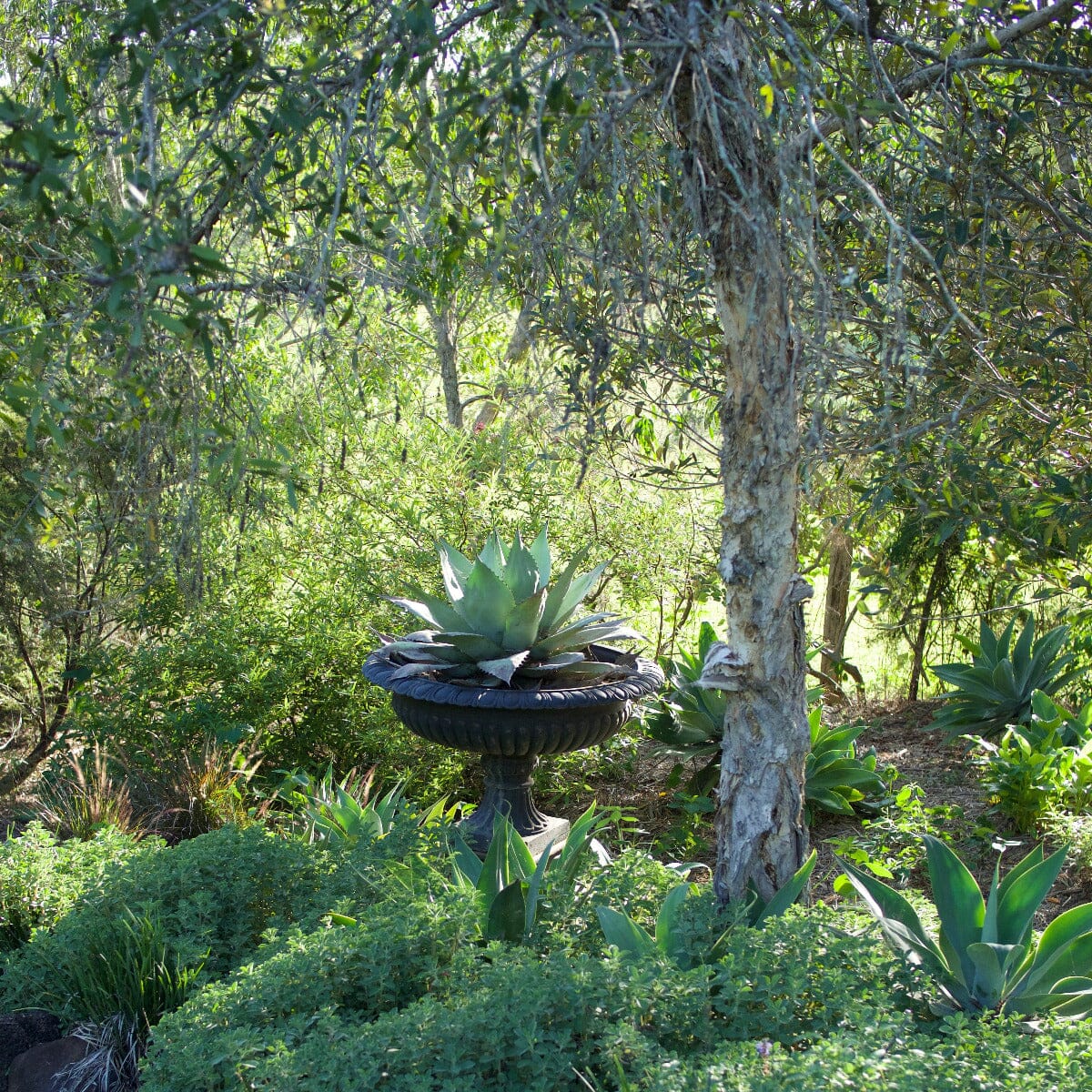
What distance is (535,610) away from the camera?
13.5 ft

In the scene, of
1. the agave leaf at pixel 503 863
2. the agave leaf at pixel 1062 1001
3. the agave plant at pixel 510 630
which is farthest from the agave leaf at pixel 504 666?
the agave leaf at pixel 1062 1001

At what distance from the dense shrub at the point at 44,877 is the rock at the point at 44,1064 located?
1.57 ft

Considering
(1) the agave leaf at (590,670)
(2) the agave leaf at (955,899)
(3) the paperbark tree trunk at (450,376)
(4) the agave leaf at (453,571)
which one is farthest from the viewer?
(3) the paperbark tree trunk at (450,376)

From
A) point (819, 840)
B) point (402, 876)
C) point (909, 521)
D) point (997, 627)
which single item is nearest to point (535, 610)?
point (402, 876)

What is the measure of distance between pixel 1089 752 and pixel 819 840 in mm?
1209

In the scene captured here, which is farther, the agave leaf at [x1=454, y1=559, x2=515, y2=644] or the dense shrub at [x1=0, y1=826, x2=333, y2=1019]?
the agave leaf at [x1=454, y1=559, x2=515, y2=644]

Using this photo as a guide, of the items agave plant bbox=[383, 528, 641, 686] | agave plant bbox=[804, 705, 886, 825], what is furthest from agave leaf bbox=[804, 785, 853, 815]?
agave plant bbox=[383, 528, 641, 686]

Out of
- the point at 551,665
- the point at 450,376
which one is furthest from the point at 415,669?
the point at 450,376

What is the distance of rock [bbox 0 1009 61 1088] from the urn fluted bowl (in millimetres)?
1428

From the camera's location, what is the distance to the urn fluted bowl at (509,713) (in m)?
3.84

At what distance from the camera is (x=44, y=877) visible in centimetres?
346

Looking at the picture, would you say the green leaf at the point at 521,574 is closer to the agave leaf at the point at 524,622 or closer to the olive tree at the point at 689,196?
the agave leaf at the point at 524,622

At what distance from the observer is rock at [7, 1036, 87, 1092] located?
2904 mm

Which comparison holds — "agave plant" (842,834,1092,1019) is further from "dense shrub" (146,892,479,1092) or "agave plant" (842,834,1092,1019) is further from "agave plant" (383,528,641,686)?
"agave plant" (383,528,641,686)
